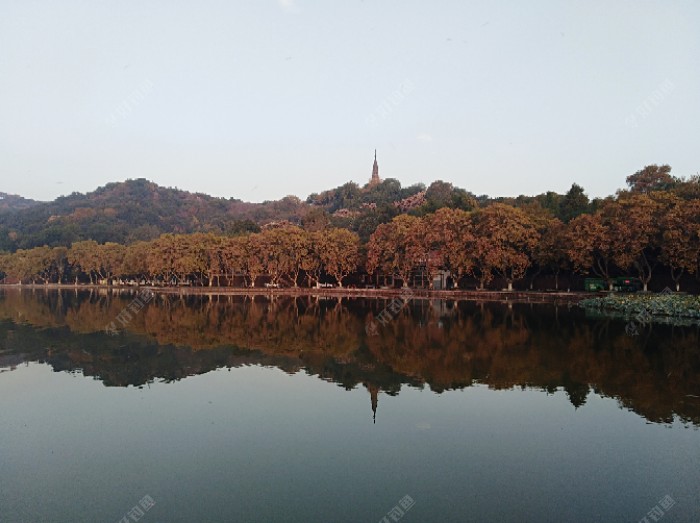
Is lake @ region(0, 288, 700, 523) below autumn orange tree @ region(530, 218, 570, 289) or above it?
below

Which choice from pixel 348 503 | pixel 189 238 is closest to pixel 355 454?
pixel 348 503

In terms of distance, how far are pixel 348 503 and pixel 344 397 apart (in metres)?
6.99

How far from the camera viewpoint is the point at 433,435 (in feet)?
40.5

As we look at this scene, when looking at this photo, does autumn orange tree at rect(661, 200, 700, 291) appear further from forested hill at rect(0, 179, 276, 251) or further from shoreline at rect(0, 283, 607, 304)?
forested hill at rect(0, 179, 276, 251)

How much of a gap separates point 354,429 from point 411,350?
422 inches

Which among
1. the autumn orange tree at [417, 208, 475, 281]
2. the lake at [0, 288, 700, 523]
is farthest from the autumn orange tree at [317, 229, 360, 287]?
the lake at [0, 288, 700, 523]

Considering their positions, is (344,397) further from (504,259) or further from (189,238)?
(189,238)

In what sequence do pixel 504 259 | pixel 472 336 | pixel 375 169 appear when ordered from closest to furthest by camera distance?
pixel 472 336
pixel 504 259
pixel 375 169

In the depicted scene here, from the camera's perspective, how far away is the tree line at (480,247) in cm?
4259

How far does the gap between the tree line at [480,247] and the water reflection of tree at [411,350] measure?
404 inches

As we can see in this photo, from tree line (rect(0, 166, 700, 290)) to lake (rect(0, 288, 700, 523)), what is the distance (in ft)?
59.2

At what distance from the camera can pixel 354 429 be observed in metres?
12.8

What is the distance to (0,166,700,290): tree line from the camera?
4259 cm

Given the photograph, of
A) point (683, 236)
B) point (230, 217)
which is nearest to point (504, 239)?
point (683, 236)
